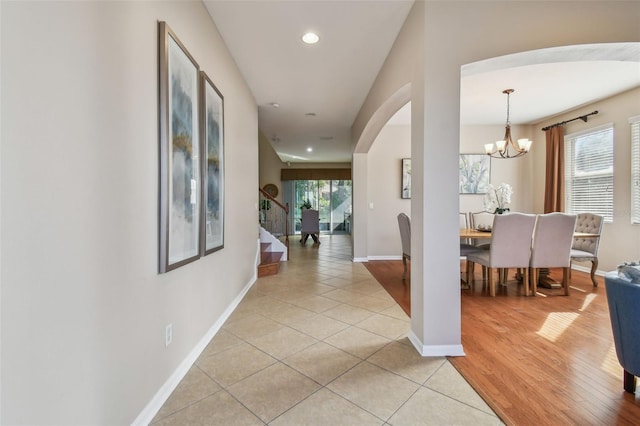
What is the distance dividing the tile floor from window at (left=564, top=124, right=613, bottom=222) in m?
4.16

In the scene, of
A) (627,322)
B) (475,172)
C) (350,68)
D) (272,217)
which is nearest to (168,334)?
(627,322)

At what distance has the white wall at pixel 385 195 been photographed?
6016 mm

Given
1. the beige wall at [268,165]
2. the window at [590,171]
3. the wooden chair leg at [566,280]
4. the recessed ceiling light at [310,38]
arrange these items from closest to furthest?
1. the recessed ceiling light at [310,38]
2. the wooden chair leg at [566,280]
3. the window at [590,171]
4. the beige wall at [268,165]

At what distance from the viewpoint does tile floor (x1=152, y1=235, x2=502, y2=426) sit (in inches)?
59.3

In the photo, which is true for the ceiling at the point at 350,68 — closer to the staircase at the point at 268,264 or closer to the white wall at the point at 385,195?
the white wall at the point at 385,195

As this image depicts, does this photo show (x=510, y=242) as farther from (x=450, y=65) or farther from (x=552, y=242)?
(x=450, y=65)

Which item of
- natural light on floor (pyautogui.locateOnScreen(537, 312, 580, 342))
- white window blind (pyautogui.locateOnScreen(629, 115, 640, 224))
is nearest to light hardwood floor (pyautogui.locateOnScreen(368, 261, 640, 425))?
natural light on floor (pyautogui.locateOnScreen(537, 312, 580, 342))

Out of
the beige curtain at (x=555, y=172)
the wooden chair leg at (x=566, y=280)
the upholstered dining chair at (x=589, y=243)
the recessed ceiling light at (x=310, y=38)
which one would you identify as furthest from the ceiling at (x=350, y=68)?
the wooden chair leg at (x=566, y=280)

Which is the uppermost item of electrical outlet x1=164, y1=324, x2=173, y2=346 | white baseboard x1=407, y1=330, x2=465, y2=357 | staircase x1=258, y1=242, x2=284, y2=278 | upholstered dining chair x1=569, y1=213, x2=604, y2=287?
upholstered dining chair x1=569, y1=213, x2=604, y2=287

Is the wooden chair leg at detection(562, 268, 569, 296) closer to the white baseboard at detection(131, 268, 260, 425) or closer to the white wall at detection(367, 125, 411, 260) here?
the white wall at detection(367, 125, 411, 260)

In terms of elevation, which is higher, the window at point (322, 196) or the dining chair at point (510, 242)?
the window at point (322, 196)

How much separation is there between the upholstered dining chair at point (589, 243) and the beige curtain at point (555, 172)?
3.18 feet

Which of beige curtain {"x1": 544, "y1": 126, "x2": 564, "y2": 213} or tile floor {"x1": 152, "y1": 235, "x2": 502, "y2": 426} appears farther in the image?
beige curtain {"x1": 544, "y1": 126, "x2": 564, "y2": 213}

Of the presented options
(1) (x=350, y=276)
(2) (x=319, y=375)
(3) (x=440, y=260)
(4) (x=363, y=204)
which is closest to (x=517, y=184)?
(4) (x=363, y=204)
